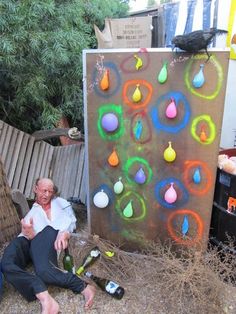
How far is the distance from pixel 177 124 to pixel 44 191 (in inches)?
49.7

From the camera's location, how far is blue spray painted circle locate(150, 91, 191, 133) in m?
2.44

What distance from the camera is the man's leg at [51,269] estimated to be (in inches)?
96.5

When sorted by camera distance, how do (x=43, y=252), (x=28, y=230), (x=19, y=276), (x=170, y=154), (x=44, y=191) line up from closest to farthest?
(x=19, y=276) < (x=170, y=154) < (x=43, y=252) < (x=28, y=230) < (x=44, y=191)

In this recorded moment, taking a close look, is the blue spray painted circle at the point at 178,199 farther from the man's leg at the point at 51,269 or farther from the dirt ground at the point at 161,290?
the man's leg at the point at 51,269

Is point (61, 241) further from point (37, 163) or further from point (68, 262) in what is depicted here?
point (37, 163)

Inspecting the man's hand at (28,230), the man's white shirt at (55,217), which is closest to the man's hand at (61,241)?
the man's white shirt at (55,217)

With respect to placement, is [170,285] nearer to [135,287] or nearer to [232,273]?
[135,287]

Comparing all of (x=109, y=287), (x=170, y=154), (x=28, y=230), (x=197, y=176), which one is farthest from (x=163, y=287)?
(x=28, y=230)

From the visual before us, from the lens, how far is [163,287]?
255cm

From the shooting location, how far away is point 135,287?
260cm

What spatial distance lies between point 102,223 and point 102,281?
1.79ft

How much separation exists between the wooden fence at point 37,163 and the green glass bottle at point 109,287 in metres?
1.12

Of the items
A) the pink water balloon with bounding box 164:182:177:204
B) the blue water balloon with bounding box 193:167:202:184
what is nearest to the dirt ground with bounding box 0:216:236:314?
the pink water balloon with bounding box 164:182:177:204

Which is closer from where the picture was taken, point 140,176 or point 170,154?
point 170,154
